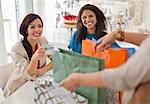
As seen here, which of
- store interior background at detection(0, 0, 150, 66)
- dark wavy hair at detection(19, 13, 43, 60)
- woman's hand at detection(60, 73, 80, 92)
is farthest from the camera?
store interior background at detection(0, 0, 150, 66)

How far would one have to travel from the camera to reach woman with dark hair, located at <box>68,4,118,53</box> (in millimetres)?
1884

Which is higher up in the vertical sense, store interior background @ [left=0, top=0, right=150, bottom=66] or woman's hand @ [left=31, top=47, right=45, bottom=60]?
store interior background @ [left=0, top=0, right=150, bottom=66]

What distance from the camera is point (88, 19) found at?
1.88 meters

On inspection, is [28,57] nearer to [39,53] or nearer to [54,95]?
[39,53]

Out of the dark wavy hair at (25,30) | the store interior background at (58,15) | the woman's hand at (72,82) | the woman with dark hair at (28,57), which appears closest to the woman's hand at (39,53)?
the woman with dark hair at (28,57)

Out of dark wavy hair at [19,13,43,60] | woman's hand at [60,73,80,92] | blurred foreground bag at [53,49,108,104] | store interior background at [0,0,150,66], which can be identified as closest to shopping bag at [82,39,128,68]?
blurred foreground bag at [53,49,108,104]

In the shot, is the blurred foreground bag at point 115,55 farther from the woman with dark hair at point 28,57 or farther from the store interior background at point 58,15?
the store interior background at point 58,15

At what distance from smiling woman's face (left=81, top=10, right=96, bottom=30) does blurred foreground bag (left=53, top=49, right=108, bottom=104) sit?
1.00m

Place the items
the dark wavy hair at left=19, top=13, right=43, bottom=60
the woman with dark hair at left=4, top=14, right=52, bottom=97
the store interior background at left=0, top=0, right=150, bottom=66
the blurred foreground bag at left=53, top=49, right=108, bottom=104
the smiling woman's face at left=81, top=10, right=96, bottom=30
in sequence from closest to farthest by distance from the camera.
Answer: the blurred foreground bag at left=53, top=49, right=108, bottom=104 < the woman with dark hair at left=4, top=14, right=52, bottom=97 < the dark wavy hair at left=19, top=13, right=43, bottom=60 < the smiling woman's face at left=81, top=10, right=96, bottom=30 < the store interior background at left=0, top=0, right=150, bottom=66

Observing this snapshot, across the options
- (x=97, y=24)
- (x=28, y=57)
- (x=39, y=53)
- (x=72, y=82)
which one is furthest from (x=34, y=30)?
(x=72, y=82)

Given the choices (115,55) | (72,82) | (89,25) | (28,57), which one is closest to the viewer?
(72,82)

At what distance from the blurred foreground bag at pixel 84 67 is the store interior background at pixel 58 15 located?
61.1 inches

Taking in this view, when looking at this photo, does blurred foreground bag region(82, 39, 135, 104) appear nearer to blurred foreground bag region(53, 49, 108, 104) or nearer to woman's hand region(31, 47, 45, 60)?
blurred foreground bag region(53, 49, 108, 104)

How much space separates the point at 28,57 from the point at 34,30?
0.22m
